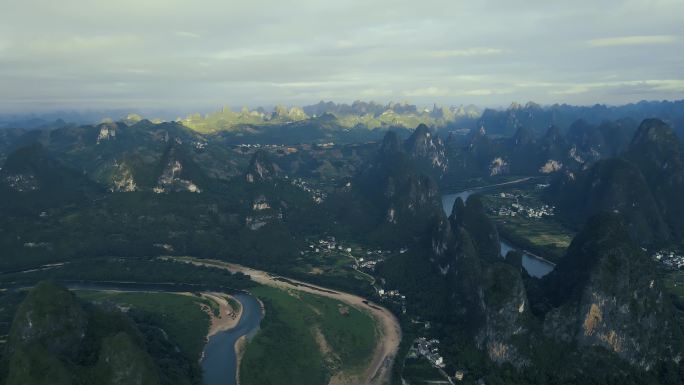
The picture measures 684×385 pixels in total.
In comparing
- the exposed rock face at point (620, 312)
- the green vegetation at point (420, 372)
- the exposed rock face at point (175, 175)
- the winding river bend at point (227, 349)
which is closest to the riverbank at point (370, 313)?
the green vegetation at point (420, 372)

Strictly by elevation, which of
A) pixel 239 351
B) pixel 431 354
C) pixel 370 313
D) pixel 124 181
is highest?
pixel 124 181

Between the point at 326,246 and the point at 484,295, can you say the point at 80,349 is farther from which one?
the point at 326,246

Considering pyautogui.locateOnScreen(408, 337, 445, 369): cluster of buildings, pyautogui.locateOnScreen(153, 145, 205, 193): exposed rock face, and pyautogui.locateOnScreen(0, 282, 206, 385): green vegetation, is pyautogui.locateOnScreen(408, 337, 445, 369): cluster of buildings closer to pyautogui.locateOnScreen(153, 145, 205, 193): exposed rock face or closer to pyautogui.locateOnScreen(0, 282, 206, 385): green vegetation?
pyautogui.locateOnScreen(0, 282, 206, 385): green vegetation

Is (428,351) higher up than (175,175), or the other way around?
(175,175)

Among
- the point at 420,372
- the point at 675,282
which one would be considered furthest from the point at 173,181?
the point at 675,282

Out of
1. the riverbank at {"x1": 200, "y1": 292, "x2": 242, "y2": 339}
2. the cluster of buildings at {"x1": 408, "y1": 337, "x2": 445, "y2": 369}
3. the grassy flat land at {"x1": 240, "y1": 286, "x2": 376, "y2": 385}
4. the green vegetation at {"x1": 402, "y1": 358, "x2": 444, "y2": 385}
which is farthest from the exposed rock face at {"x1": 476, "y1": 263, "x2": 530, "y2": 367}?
the riverbank at {"x1": 200, "y1": 292, "x2": 242, "y2": 339}
